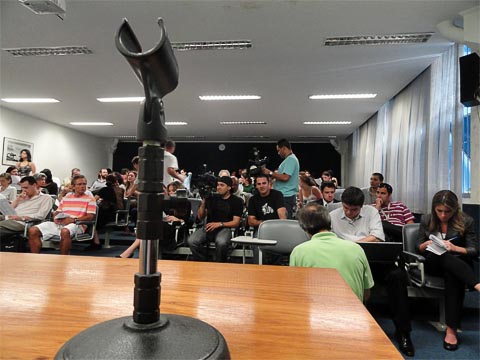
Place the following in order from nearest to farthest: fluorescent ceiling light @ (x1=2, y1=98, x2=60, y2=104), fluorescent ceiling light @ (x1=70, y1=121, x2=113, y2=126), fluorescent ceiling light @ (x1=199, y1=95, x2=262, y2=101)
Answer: fluorescent ceiling light @ (x1=199, y1=95, x2=262, y2=101) < fluorescent ceiling light @ (x1=2, y1=98, x2=60, y2=104) < fluorescent ceiling light @ (x1=70, y1=121, x2=113, y2=126)

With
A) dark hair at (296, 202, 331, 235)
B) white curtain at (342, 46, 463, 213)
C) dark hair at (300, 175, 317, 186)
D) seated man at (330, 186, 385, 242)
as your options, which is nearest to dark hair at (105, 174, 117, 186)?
dark hair at (300, 175, 317, 186)

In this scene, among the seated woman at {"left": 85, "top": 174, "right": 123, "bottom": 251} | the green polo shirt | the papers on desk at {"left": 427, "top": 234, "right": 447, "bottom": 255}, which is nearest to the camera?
the green polo shirt

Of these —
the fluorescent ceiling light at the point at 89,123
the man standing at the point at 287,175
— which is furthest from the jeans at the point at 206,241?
the fluorescent ceiling light at the point at 89,123

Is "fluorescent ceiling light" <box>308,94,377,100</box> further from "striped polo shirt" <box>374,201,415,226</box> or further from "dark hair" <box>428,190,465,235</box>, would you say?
"dark hair" <box>428,190,465,235</box>

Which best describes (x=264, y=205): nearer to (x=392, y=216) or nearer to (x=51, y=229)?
(x=392, y=216)

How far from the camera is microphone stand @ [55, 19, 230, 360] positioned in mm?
338

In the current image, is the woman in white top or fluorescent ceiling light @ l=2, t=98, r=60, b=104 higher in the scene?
fluorescent ceiling light @ l=2, t=98, r=60, b=104

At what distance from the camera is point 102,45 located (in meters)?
4.02

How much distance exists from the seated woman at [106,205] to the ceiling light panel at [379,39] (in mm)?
3625

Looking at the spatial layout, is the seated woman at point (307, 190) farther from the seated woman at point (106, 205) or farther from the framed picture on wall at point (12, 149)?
the framed picture on wall at point (12, 149)

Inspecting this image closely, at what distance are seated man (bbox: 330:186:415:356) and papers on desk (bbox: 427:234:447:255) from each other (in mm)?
251

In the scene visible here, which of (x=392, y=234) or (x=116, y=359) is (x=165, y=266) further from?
(x=392, y=234)

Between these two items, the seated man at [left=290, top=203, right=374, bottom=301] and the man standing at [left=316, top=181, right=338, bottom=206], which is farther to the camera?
the man standing at [left=316, top=181, right=338, bottom=206]

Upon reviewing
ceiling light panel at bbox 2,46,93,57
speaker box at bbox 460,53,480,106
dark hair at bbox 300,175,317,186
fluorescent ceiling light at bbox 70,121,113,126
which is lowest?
dark hair at bbox 300,175,317,186
